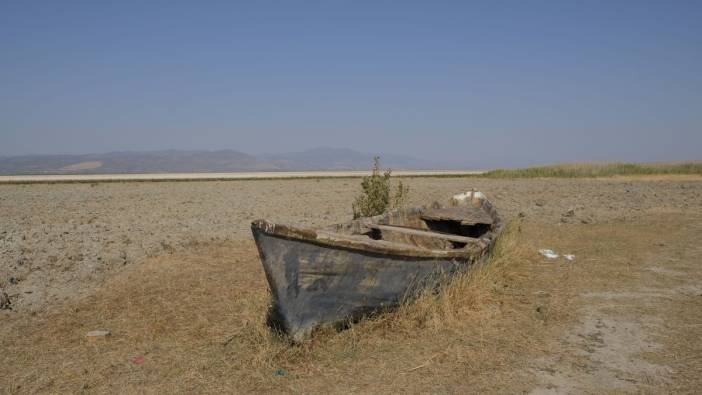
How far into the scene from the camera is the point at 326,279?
5.48 m

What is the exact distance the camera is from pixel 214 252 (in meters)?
10.6

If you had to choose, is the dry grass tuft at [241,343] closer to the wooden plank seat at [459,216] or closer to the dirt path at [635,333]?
the dirt path at [635,333]

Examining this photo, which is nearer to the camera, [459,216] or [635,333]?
[635,333]

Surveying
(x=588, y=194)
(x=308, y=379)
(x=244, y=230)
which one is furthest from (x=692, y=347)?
(x=588, y=194)

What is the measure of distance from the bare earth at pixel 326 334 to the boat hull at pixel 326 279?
27 cm

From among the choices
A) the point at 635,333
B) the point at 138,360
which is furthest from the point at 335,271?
the point at 635,333

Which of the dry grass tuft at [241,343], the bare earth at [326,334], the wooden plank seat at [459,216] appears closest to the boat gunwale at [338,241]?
the dry grass tuft at [241,343]

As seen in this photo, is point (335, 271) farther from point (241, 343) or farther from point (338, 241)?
point (241, 343)

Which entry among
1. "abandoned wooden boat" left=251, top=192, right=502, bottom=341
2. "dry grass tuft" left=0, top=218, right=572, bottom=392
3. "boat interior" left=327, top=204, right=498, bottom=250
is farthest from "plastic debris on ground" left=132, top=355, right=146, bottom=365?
"boat interior" left=327, top=204, right=498, bottom=250

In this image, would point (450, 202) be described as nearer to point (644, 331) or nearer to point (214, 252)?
point (214, 252)

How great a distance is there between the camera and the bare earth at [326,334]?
505 cm

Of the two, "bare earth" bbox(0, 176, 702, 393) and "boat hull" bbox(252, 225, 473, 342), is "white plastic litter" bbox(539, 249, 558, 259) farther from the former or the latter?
"boat hull" bbox(252, 225, 473, 342)

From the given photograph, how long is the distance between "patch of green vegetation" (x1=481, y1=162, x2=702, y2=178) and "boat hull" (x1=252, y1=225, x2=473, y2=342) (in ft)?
108

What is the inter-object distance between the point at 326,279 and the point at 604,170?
36391 mm
